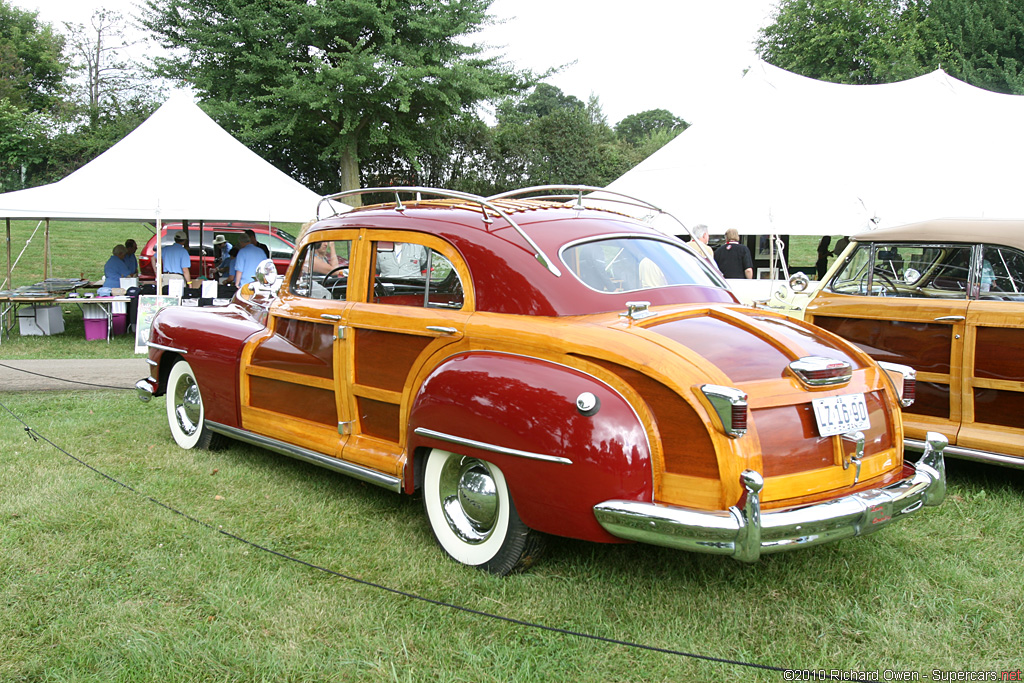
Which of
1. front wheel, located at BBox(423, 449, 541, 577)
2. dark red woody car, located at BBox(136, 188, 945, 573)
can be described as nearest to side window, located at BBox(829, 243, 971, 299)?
dark red woody car, located at BBox(136, 188, 945, 573)

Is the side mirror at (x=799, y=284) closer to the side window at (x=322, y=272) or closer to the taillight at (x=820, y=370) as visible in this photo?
the taillight at (x=820, y=370)

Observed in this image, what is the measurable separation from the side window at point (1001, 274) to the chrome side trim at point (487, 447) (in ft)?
11.1

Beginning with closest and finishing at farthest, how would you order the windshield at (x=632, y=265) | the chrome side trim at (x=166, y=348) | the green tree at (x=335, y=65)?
the windshield at (x=632, y=265), the chrome side trim at (x=166, y=348), the green tree at (x=335, y=65)

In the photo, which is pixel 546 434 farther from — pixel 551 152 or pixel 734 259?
pixel 551 152

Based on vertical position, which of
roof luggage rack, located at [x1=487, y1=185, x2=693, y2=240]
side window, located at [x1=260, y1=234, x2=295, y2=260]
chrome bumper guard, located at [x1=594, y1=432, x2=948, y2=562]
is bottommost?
chrome bumper guard, located at [x1=594, y1=432, x2=948, y2=562]

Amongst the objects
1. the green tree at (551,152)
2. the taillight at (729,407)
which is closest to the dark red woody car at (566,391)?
the taillight at (729,407)

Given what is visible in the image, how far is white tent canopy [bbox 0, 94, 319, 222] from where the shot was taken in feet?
37.7

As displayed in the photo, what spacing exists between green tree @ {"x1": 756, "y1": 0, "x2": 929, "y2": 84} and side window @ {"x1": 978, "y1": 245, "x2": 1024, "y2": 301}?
2852 centimetres

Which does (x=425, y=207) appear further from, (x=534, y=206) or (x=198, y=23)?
(x=198, y=23)

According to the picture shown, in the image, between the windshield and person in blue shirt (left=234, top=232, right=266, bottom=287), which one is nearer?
the windshield

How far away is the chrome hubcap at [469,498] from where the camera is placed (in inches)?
144

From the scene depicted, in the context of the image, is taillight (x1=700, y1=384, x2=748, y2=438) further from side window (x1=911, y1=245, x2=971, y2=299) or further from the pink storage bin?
the pink storage bin

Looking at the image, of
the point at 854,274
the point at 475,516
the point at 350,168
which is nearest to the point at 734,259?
the point at 854,274

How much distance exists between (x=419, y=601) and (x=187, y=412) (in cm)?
337
